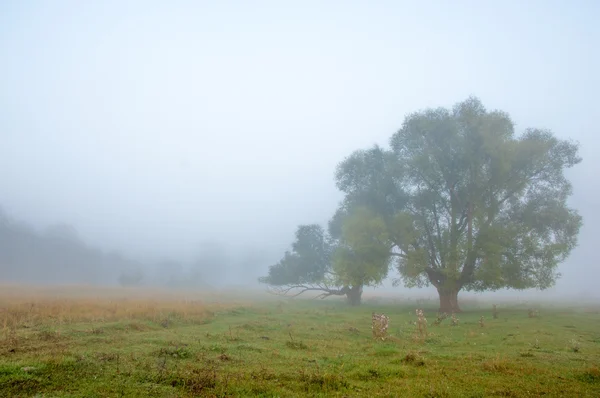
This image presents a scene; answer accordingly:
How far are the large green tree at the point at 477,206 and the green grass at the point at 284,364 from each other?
11.3 m

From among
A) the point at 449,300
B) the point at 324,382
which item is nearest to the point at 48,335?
the point at 324,382

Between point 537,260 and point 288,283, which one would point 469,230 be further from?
point 288,283

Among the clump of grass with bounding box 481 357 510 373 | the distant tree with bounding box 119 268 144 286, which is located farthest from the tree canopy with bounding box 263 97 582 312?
the distant tree with bounding box 119 268 144 286

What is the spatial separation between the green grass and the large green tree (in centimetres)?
1126

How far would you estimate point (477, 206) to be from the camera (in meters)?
31.9

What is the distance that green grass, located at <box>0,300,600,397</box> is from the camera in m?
8.88

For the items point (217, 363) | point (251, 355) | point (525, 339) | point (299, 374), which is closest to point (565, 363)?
point (525, 339)

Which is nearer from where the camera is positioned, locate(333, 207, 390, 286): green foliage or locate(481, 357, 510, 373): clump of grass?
locate(481, 357, 510, 373): clump of grass

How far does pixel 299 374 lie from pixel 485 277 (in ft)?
80.4

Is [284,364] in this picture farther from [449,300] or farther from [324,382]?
[449,300]

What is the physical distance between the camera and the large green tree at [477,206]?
3031 centimetres

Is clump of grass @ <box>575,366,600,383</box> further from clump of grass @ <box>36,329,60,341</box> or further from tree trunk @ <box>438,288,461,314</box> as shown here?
tree trunk @ <box>438,288,461,314</box>

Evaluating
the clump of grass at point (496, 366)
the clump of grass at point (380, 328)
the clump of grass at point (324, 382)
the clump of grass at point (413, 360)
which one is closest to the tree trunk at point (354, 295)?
the clump of grass at point (380, 328)

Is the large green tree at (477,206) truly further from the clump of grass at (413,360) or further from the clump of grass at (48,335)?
the clump of grass at (48,335)
